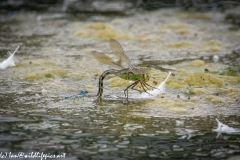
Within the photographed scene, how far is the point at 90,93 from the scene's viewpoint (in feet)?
14.7

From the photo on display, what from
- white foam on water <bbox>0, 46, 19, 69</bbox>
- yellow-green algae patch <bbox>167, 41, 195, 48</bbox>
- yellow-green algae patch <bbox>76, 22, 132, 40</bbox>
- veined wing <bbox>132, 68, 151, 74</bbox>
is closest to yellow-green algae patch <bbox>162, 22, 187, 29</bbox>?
yellow-green algae patch <bbox>76, 22, 132, 40</bbox>

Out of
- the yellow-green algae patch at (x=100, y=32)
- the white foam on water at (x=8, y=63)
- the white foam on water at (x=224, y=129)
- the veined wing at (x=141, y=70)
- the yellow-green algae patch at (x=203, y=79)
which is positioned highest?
the yellow-green algae patch at (x=100, y=32)

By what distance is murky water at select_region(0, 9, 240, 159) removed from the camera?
3373 millimetres

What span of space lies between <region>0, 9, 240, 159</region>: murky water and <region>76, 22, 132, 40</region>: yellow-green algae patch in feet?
0.05

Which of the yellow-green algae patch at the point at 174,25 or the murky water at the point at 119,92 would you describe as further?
the yellow-green algae patch at the point at 174,25

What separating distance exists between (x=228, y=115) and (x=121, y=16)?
434 centimetres

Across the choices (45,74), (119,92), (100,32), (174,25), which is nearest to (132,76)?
(119,92)

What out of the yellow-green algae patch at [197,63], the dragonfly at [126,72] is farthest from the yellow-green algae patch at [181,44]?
the dragonfly at [126,72]

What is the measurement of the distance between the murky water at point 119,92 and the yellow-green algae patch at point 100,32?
1 centimetres

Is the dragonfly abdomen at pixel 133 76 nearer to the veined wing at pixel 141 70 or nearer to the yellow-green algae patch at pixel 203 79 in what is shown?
the veined wing at pixel 141 70

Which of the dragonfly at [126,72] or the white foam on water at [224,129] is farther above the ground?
the dragonfly at [126,72]

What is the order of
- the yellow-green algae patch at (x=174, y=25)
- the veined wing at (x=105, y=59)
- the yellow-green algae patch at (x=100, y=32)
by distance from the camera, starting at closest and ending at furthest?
the veined wing at (x=105, y=59), the yellow-green algae patch at (x=100, y=32), the yellow-green algae patch at (x=174, y=25)

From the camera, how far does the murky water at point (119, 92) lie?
337 cm

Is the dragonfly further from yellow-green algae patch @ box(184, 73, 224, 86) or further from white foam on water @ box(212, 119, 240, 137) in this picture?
white foam on water @ box(212, 119, 240, 137)
